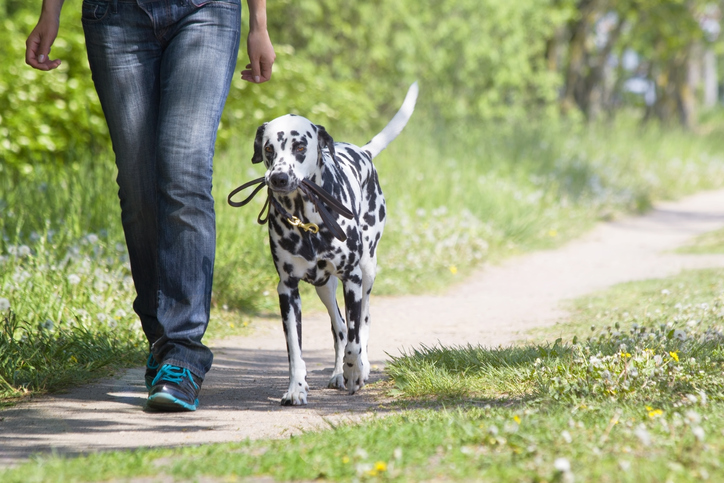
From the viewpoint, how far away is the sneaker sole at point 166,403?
319 centimetres

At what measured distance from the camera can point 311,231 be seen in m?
3.39

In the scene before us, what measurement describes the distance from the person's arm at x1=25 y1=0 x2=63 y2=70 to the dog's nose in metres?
1.19

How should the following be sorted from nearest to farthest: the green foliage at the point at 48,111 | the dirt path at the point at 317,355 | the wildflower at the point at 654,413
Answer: the wildflower at the point at 654,413, the dirt path at the point at 317,355, the green foliage at the point at 48,111

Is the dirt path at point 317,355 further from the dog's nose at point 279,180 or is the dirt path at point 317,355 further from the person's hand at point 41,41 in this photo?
the person's hand at point 41,41

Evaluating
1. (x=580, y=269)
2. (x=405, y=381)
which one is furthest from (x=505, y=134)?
(x=405, y=381)

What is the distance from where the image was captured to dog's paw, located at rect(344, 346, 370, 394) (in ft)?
11.8

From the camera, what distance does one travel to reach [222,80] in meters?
3.40

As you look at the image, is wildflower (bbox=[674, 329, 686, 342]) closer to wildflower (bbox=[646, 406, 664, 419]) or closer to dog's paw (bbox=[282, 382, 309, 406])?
wildflower (bbox=[646, 406, 664, 419])

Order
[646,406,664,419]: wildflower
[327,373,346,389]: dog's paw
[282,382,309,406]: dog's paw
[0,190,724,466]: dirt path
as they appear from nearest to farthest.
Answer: [646,406,664,419]: wildflower < [0,190,724,466]: dirt path < [282,382,309,406]: dog's paw < [327,373,346,389]: dog's paw

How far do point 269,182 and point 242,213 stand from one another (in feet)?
12.7

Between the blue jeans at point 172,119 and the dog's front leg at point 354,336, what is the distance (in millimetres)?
628

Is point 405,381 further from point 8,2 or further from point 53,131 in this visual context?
point 8,2

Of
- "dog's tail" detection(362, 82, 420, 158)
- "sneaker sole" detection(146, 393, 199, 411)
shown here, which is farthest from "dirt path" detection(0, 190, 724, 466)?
"dog's tail" detection(362, 82, 420, 158)

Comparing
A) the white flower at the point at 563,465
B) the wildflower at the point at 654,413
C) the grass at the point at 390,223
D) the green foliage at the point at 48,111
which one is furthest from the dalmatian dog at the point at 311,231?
the green foliage at the point at 48,111
